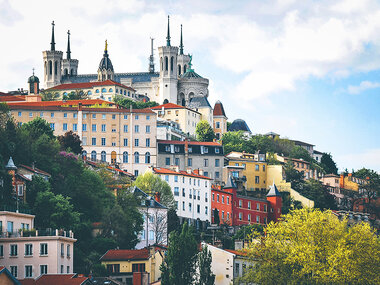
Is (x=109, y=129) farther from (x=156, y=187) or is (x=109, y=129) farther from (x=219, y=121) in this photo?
(x=219, y=121)

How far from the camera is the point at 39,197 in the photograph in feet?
A: 298

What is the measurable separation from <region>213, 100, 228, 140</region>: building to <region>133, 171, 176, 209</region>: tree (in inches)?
2824

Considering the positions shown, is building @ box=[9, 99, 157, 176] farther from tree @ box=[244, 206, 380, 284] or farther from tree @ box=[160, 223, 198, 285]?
tree @ box=[244, 206, 380, 284]

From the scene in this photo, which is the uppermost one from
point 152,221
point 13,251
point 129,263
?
point 152,221

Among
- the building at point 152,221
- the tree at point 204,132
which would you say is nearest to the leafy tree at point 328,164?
the tree at point 204,132

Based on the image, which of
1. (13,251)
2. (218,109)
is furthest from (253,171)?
(13,251)

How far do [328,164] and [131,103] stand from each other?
37866 millimetres

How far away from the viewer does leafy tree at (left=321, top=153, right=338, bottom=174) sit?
184000 mm

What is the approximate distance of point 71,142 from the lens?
422ft

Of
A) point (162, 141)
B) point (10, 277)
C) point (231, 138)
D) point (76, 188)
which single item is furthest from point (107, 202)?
point (231, 138)

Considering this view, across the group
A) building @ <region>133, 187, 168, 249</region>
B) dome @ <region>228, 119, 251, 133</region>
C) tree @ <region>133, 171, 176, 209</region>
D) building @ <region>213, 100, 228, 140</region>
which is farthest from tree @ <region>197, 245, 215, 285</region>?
dome @ <region>228, 119, 251, 133</region>

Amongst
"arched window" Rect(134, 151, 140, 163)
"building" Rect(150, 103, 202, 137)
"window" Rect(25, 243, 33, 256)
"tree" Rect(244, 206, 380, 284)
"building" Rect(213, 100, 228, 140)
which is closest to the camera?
"window" Rect(25, 243, 33, 256)

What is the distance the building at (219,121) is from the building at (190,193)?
62.4 meters

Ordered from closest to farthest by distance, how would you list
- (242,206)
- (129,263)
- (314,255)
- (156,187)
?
(314,255), (129,263), (156,187), (242,206)
